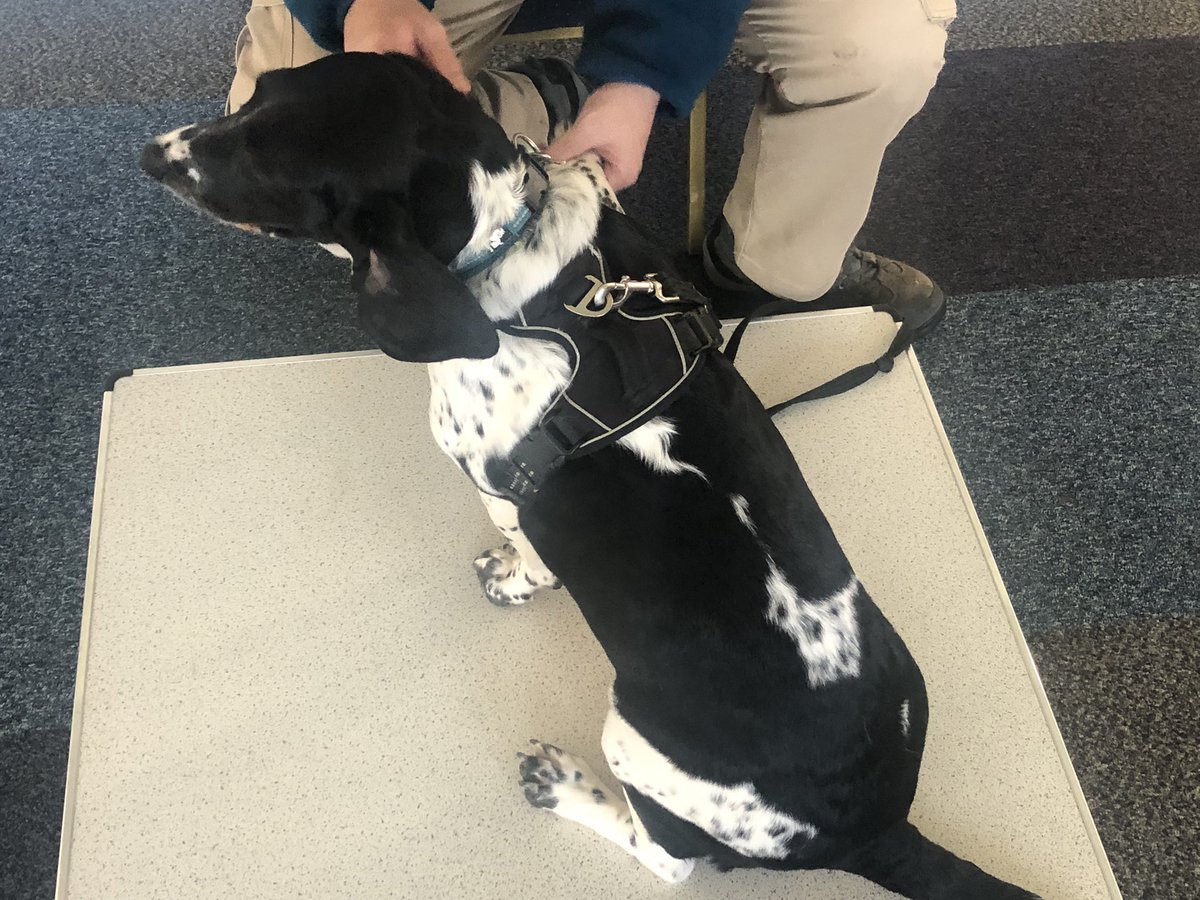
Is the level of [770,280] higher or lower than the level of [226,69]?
lower

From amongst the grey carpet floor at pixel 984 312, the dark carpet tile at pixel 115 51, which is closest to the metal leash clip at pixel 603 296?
the grey carpet floor at pixel 984 312

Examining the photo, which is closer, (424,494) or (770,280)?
(424,494)

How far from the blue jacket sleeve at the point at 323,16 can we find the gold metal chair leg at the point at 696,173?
72 centimetres

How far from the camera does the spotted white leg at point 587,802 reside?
1.56 m

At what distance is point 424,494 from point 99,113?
5.77ft

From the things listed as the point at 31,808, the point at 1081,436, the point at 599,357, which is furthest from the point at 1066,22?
the point at 31,808

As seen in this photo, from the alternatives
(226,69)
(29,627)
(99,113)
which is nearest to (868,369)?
(29,627)

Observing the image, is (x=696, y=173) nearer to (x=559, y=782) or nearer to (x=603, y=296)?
(x=603, y=296)

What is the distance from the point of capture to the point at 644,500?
1302 millimetres

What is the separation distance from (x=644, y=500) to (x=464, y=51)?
1.24 metres

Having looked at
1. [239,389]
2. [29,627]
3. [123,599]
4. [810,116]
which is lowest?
[29,627]

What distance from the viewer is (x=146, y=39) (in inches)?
114

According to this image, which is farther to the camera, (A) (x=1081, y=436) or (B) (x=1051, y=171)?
(B) (x=1051, y=171)

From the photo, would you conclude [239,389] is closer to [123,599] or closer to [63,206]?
[123,599]
